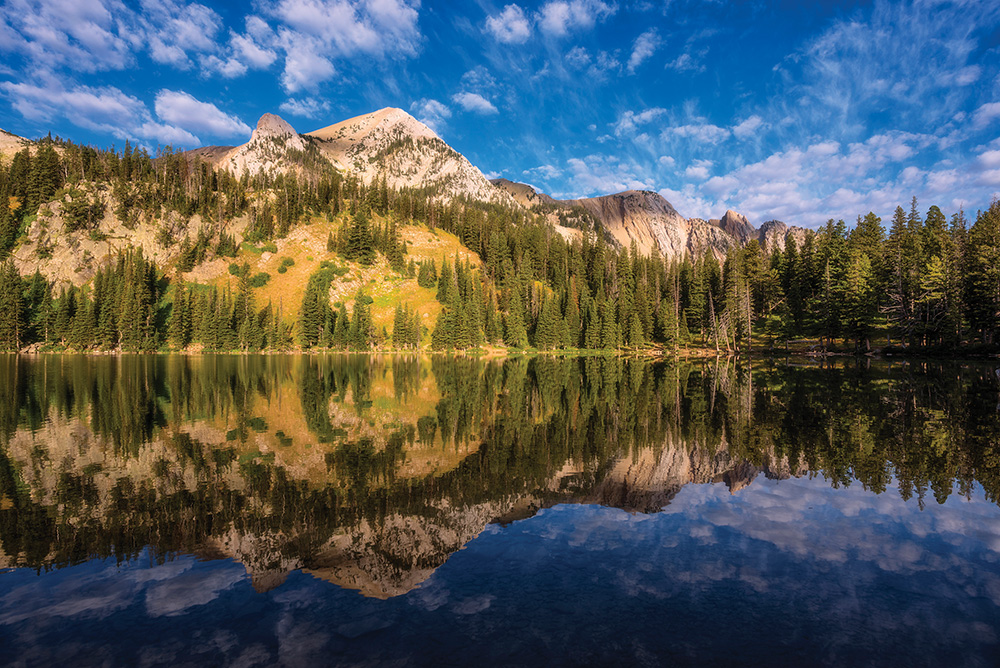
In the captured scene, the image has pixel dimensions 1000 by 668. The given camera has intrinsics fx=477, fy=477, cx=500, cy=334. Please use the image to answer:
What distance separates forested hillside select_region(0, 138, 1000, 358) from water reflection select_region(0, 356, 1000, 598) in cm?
7344

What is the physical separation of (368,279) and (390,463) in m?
123

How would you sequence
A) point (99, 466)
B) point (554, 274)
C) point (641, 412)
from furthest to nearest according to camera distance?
1. point (554, 274)
2. point (641, 412)
3. point (99, 466)

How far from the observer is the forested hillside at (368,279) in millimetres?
95375

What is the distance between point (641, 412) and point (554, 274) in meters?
126

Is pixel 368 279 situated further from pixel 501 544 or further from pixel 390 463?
pixel 501 544

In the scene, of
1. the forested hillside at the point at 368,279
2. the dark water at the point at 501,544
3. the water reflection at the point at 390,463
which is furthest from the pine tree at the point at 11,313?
the dark water at the point at 501,544

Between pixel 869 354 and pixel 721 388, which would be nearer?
pixel 721 388

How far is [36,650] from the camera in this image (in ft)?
22.9

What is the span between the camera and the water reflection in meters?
10.8

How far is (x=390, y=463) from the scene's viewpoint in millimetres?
17047

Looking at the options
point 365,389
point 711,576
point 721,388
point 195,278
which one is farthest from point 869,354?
point 195,278

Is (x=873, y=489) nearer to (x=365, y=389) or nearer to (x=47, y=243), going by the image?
(x=365, y=389)

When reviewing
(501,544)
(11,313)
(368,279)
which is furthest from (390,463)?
(11,313)

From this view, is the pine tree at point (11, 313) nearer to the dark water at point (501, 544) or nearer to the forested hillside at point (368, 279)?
the forested hillside at point (368, 279)
